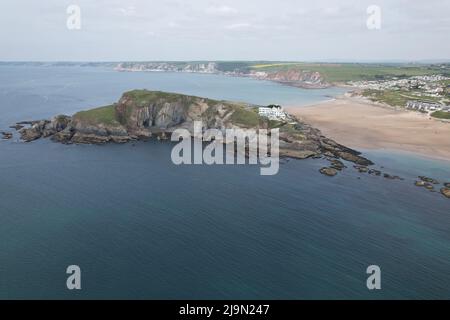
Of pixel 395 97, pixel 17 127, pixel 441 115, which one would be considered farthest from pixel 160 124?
pixel 395 97

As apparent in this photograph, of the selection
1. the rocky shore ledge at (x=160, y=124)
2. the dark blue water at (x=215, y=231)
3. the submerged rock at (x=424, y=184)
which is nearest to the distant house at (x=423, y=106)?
the rocky shore ledge at (x=160, y=124)

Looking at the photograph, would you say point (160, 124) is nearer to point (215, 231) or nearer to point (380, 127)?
point (215, 231)

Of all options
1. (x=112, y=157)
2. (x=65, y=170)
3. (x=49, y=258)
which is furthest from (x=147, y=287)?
(x=112, y=157)

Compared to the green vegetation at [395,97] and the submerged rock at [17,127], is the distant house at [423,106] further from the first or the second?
the submerged rock at [17,127]

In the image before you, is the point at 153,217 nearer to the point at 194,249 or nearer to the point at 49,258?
the point at 194,249

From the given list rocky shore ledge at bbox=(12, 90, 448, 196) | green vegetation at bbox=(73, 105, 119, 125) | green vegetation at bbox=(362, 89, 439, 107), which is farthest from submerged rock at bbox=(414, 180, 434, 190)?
green vegetation at bbox=(362, 89, 439, 107)

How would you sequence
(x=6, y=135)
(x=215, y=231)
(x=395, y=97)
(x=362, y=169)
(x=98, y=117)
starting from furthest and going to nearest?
(x=395, y=97) → (x=98, y=117) → (x=6, y=135) → (x=362, y=169) → (x=215, y=231)
